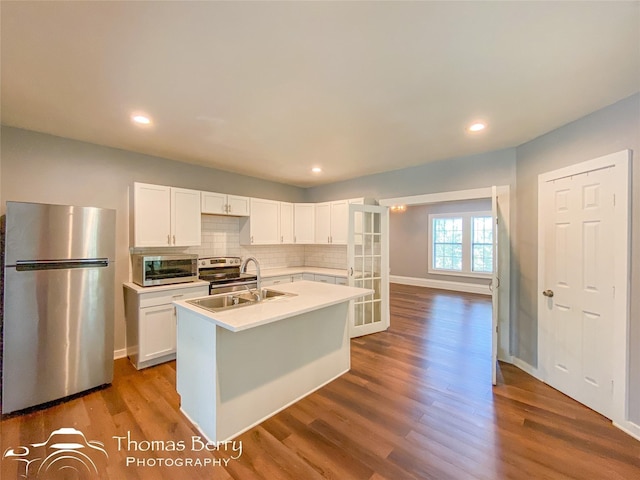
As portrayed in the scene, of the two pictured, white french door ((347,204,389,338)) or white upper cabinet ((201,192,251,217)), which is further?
white french door ((347,204,389,338))

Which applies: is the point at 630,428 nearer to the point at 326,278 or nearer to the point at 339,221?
the point at 326,278

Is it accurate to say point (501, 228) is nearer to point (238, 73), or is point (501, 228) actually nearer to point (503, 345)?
point (503, 345)

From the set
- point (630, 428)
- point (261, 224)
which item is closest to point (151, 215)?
point (261, 224)

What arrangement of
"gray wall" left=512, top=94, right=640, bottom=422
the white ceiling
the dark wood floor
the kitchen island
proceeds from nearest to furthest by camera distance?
→ 1. the white ceiling
2. the dark wood floor
3. the kitchen island
4. "gray wall" left=512, top=94, right=640, bottom=422

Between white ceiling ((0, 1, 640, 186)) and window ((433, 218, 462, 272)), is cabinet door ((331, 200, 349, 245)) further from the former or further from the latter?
window ((433, 218, 462, 272))

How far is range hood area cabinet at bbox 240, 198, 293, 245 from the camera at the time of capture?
4461 mm

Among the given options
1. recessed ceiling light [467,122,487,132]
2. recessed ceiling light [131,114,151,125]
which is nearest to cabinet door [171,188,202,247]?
recessed ceiling light [131,114,151,125]

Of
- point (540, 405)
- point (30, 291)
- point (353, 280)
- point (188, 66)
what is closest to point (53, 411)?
point (30, 291)

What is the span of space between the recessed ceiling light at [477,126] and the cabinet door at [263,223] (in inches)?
125

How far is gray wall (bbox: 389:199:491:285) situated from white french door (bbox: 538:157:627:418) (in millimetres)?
5105

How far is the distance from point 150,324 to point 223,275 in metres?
1.12

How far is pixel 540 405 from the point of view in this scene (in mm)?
2383

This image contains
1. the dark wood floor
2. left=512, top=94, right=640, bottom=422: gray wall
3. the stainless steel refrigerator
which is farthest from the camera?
the stainless steel refrigerator

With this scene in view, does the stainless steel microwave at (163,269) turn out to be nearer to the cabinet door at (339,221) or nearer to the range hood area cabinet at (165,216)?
the range hood area cabinet at (165,216)
